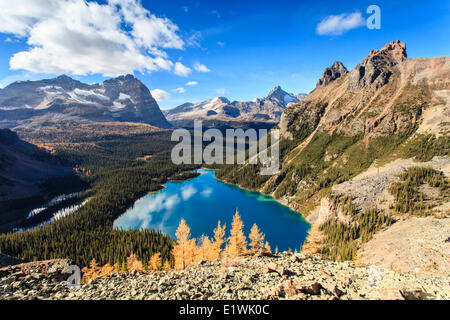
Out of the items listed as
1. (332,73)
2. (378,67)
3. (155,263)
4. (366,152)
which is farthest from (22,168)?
(332,73)

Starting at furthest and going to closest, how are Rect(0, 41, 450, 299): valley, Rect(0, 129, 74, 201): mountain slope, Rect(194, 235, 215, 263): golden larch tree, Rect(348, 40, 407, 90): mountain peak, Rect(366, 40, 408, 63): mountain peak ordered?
Rect(366, 40, 408, 63): mountain peak
Rect(348, 40, 407, 90): mountain peak
Rect(0, 129, 74, 201): mountain slope
Rect(194, 235, 215, 263): golden larch tree
Rect(0, 41, 450, 299): valley

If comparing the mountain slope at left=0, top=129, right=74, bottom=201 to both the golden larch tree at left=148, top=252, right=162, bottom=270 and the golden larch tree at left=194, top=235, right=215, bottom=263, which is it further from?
the golden larch tree at left=194, top=235, right=215, bottom=263

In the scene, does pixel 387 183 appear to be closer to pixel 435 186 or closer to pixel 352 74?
pixel 435 186

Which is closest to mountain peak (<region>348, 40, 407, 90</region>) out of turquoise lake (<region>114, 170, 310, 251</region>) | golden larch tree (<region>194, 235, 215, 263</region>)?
turquoise lake (<region>114, 170, 310, 251</region>)

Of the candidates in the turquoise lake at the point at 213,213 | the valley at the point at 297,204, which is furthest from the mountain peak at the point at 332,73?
the turquoise lake at the point at 213,213

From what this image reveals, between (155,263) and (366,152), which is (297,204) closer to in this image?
(366,152)

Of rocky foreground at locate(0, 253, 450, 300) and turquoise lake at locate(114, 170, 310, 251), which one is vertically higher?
rocky foreground at locate(0, 253, 450, 300)
